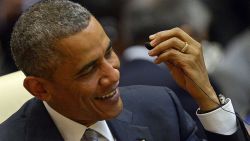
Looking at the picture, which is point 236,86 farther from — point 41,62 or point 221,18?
point 41,62

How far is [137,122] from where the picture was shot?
1879mm

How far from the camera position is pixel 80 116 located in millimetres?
1695

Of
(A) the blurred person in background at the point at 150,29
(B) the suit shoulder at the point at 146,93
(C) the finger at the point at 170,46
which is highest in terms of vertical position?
(C) the finger at the point at 170,46

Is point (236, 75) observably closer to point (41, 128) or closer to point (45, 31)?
point (41, 128)

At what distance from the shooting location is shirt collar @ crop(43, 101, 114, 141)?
1.74 m

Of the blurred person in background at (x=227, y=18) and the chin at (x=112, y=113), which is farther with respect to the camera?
the blurred person in background at (x=227, y=18)

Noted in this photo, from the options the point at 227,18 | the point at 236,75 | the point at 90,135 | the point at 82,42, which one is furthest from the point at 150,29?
the point at 227,18

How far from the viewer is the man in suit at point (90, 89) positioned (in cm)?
157

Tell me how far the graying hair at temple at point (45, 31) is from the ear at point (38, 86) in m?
0.03

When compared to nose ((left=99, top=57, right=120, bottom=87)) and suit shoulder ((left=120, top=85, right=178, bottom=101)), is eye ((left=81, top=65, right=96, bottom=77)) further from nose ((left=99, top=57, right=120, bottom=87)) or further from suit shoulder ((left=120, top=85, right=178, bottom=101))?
suit shoulder ((left=120, top=85, right=178, bottom=101))

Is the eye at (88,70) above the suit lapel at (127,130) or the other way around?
above

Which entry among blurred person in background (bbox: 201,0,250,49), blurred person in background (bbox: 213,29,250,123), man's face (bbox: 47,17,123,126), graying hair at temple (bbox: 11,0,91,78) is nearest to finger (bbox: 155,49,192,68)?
man's face (bbox: 47,17,123,126)

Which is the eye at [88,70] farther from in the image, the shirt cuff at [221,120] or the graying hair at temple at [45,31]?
the shirt cuff at [221,120]

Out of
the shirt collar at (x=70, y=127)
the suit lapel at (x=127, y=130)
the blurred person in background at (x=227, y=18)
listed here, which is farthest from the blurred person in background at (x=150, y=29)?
the blurred person in background at (x=227, y=18)
